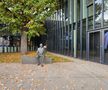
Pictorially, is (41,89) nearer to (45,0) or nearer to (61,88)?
(61,88)

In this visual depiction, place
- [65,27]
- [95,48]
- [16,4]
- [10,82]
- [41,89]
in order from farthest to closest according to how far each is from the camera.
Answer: [65,27] → [16,4] → [95,48] → [10,82] → [41,89]

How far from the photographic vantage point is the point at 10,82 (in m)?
11.9

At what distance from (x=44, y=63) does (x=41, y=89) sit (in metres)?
11.1

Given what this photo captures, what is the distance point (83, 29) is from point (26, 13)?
6106mm

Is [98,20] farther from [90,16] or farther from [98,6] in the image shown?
[90,16]

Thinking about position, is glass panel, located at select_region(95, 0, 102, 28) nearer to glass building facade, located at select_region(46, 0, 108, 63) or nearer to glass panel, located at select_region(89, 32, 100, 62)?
glass building facade, located at select_region(46, 0, 108, 63)

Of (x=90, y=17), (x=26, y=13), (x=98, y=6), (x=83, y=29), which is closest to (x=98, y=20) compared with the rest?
(x=98, y=6)

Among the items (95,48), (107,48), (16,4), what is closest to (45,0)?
(16,4)

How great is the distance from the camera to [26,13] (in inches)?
1135

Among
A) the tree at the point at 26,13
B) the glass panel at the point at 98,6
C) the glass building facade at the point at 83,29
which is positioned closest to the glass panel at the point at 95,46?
the glass building facade at the point at 83,29

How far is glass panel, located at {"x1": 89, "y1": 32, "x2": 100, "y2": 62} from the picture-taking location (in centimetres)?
2228

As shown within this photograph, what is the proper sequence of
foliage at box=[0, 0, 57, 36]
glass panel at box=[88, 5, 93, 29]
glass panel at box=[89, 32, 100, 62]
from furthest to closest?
foliage at box=[0, 0, 57, 36], glass panel at box=[88, 5, 93, 29], glass panel at box=[89, 32, 100, 62]

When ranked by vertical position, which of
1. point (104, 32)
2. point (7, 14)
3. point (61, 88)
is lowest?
point (61, 88)

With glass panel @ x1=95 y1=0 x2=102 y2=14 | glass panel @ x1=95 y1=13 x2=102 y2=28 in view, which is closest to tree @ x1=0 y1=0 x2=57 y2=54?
glass panel @ x1=95 y1=0 x2=102 y2=14
